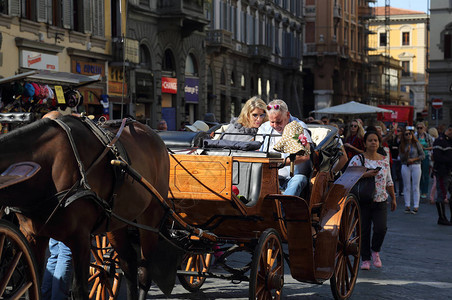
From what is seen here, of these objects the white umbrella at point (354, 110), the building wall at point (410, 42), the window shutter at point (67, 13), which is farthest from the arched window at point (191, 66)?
the building wall at point (410, 42)

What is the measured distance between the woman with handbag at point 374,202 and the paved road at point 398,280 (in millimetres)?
215

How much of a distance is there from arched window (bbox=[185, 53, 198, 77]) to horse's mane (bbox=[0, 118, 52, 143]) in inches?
1178

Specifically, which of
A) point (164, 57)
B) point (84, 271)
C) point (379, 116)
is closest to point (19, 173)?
point (84, 271)

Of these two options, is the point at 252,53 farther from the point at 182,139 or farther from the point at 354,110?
the point at 182,139

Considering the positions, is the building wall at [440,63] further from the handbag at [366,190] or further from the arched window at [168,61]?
the handbag at [366,190]

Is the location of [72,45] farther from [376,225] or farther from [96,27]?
[376,225]

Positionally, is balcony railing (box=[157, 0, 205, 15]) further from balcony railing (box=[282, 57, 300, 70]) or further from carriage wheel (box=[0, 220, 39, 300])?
carriage wheel (box=[0, 220, 39, 300])

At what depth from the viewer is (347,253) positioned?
318 inches

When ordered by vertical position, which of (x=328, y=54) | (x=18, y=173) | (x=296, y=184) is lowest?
(x=296, y=184)

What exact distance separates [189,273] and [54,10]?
19.7m

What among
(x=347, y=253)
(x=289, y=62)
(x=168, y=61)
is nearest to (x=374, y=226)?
(x=347, y=253)

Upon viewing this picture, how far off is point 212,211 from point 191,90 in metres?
28.0

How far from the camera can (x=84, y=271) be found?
17.0 feet

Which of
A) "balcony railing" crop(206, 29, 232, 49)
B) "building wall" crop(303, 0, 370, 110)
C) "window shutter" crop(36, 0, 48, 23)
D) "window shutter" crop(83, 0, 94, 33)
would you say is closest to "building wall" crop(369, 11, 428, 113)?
"building wall" crop(303, 0, 370, 110)
